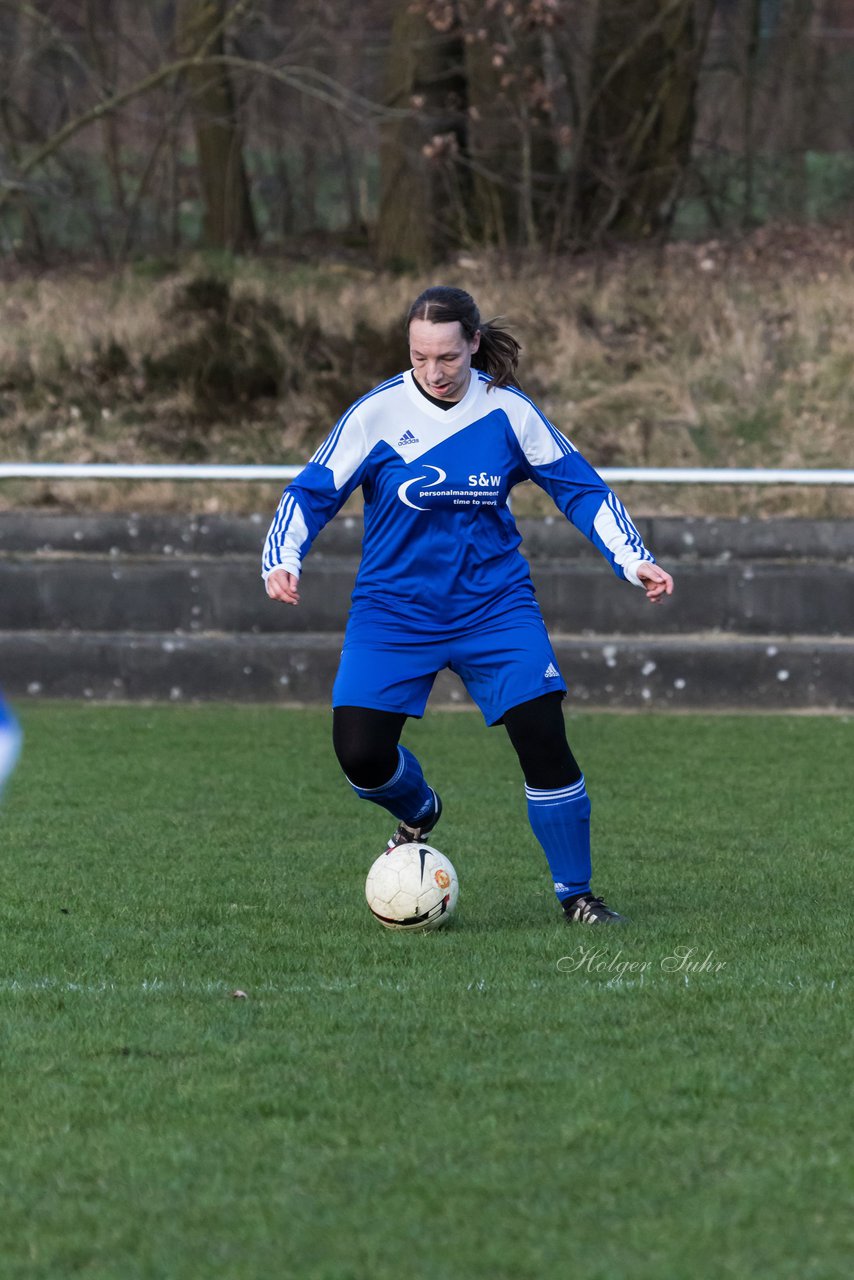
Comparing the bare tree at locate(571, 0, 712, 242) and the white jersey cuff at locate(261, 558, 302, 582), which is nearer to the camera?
the white jersey cuff at locate(261, 558, 302, 582)

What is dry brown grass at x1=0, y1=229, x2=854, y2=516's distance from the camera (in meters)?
13.8

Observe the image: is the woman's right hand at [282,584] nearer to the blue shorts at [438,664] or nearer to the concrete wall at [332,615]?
the blue shorts at [438,664]

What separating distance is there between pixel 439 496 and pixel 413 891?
115 centimetres

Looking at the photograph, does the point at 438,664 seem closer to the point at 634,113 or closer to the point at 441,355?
the point at 441,355

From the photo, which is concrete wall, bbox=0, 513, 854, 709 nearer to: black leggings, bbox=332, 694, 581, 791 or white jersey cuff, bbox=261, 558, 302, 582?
black leggings, bbox=332, 694, 581, 791

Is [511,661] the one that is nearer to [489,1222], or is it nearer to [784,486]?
[489,1222]

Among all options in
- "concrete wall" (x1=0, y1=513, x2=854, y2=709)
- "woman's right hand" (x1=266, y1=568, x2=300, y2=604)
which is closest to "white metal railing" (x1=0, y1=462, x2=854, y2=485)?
"concrete wall" (x1=0, y1=513, x2=854, y2=709)

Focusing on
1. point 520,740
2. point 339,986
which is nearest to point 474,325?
point 520,740

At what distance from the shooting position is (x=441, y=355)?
551cm

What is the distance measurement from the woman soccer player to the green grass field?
509 mm

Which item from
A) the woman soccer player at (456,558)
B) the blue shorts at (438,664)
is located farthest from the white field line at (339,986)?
the blue shorts at (438,664)

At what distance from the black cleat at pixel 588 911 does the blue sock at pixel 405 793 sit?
0.59 metres

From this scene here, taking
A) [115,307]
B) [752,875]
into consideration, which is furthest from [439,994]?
[115,307]

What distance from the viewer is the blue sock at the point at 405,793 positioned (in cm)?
584
